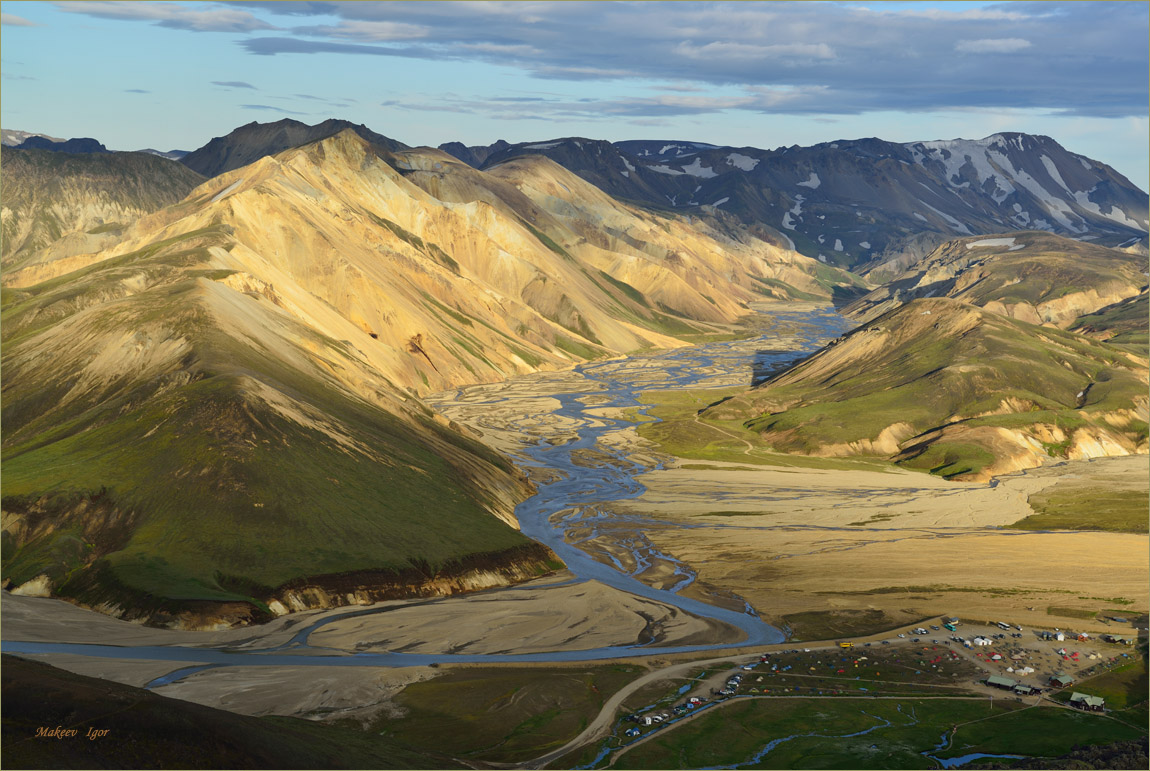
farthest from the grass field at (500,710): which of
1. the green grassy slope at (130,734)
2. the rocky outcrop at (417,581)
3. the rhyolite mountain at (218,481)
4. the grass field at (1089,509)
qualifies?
the grass field at (1089,509)

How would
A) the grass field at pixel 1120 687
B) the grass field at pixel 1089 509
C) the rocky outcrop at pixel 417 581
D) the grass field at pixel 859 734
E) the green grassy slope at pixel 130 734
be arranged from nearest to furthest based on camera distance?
the green grassy slope at pixel 130 734 → the grass field at pixel 859 734 → the grass field at pixel 1120 687 → the rocky outcrop at pixel 417 581 → the grass field at pixel 1089 509

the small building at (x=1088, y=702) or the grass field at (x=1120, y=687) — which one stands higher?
the small building at (x=1088, y=702)

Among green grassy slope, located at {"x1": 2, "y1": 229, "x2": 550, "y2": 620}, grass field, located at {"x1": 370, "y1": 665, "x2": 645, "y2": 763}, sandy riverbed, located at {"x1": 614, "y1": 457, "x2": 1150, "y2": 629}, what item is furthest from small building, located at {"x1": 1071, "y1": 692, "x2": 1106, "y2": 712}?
green grassy slope, located at {"x1": 2, "y1": 229, "x2": 550, "y2": 620}

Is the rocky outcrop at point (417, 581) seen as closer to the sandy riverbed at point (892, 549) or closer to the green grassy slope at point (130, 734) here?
the sandy riverbed at point (892, 549)

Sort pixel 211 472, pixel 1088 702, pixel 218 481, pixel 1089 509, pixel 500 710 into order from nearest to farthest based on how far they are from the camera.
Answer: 1. pixel 500 710
2. pixel 1088 702
3. pixel 218 481
4. pixel 211 472
5. pixel 1089 509

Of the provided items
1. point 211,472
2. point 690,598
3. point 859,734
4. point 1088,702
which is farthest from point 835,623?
point 211,472

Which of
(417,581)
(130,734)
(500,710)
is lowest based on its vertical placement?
(417,581)

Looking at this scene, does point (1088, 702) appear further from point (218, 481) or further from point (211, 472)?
point (211, 472)
